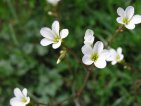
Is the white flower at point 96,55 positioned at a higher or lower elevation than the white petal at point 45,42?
lower

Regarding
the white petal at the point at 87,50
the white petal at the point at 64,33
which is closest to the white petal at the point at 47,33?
the white petal at the point at 64,33

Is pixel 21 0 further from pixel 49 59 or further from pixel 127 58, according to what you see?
pixel 127 58

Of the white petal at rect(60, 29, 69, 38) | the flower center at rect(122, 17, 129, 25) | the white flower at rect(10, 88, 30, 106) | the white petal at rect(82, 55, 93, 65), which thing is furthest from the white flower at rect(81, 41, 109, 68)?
the white flower at rect(10, 88, 30, 106)

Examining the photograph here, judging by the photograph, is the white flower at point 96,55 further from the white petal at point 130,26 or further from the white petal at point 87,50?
the white petal at point 130,26

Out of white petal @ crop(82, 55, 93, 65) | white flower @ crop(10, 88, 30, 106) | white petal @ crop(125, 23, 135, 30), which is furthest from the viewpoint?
white flower @ crop(10, 88, 30, 106)

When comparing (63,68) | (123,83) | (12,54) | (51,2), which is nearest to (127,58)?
(123,83)

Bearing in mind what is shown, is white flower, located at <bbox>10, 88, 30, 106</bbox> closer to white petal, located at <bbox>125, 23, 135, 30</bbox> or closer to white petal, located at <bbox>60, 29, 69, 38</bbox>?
white petal, located at <bbox>60, 29, 69, 38</bbox>
